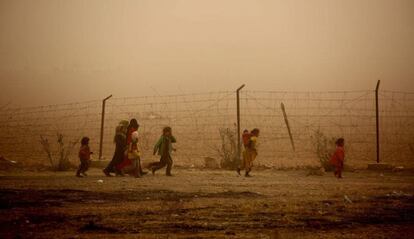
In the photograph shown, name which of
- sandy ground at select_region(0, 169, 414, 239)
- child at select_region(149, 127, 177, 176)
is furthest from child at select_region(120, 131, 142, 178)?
sandy ground at select_region(0, 169, 414, 239)

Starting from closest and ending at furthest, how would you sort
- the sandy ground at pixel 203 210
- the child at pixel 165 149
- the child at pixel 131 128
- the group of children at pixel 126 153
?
the sandy ground at pixel 203 210, the group of children at pixel 126 153, the child at pixel 131 128, the child at pixel 165 149

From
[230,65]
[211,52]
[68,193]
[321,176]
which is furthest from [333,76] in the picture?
[68,193]

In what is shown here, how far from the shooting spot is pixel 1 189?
8.55 m

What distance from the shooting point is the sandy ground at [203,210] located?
5562 millimetres

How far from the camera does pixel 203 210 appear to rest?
6781 millimetres

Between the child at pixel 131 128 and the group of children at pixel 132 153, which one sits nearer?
the group of children at pixel 132 153

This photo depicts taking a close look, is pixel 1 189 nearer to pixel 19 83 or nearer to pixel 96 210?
pixel 96 210

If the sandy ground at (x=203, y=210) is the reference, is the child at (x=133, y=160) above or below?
above

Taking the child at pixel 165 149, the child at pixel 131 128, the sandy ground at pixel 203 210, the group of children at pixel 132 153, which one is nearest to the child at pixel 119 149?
the group of children at pixel 132 153

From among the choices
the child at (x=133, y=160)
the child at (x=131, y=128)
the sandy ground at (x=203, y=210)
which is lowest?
the sandy ground at (x=203, y=210)

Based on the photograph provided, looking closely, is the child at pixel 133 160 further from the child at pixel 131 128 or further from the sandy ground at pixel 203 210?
the sandy ground at pixel 203 210

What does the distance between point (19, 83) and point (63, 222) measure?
5505 centimetres

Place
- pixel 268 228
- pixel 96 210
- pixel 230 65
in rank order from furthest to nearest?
pixel 230 65 → pixel 96 210 → pixel 268 228

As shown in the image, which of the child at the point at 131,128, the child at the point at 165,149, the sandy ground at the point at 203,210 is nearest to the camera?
the sandy ground at the point at 203,210
